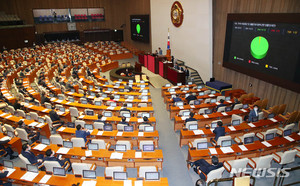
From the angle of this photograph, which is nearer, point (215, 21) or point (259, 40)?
point (259, 40)

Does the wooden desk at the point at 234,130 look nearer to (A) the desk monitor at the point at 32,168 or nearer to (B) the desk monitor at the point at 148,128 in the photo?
(B) the desk monitor at the point at 148,128

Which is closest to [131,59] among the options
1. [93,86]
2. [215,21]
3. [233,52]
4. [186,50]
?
[186,50]

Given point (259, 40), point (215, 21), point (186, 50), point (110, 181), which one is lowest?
point (110, 181)

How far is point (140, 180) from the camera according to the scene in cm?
665

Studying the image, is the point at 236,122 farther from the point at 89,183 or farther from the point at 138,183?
the point at 89,183

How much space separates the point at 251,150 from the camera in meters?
8.30

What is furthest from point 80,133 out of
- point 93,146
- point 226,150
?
point 226,150

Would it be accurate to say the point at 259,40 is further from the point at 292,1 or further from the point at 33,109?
the point at 33,109

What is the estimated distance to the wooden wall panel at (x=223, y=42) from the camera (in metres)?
11.7

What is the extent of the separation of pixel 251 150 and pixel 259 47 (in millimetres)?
7450

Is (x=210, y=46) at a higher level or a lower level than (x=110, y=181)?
higher

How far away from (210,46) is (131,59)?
14.6 metres

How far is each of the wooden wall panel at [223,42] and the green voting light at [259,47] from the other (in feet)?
5.42

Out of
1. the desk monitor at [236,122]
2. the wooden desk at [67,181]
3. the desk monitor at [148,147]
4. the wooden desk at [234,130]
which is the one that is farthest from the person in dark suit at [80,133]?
the desk monitor at [236,122]
